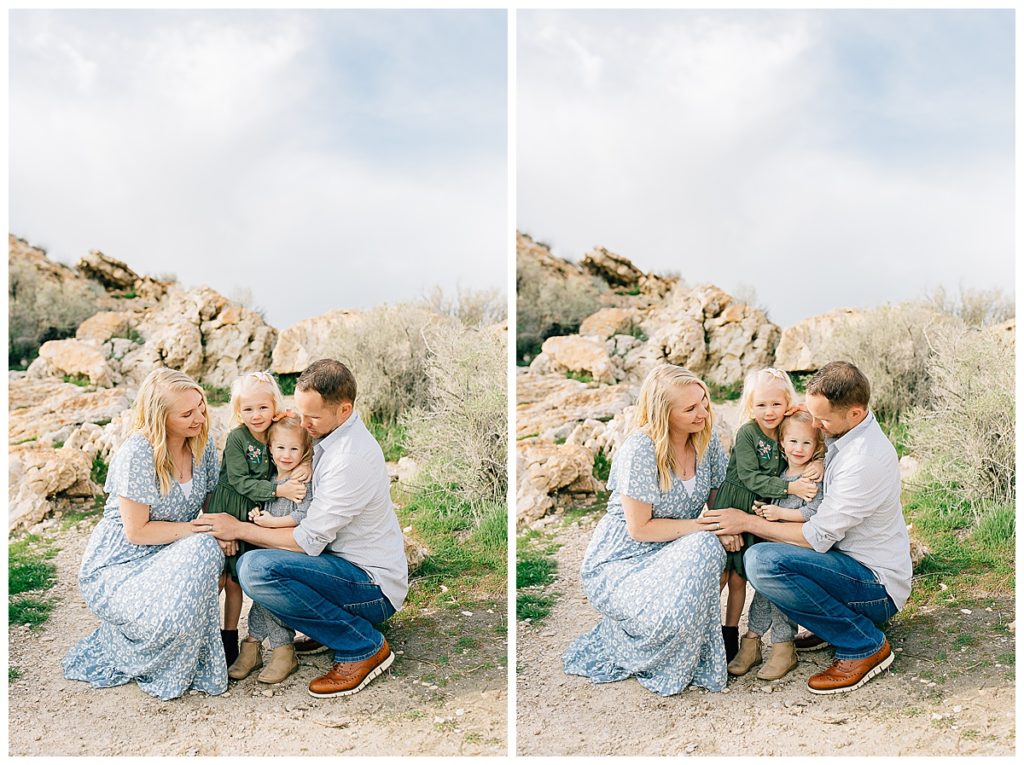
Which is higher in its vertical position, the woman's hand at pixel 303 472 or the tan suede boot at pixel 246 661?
the woman's hand at pixel 303 472

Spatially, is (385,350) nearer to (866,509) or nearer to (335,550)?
(335,550)

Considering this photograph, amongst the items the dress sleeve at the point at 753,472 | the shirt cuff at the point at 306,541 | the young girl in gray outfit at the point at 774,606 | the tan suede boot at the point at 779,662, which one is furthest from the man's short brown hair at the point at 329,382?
the tan suede boot at the point at 779,662

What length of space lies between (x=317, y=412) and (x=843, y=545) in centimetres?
189

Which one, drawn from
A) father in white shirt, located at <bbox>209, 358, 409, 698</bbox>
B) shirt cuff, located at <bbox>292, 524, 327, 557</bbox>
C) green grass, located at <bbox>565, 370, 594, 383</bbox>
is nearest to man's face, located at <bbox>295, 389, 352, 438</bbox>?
father in white shirt, located at <bbox>209, 358, 409, 698</bbox>

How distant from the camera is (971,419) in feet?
12.3

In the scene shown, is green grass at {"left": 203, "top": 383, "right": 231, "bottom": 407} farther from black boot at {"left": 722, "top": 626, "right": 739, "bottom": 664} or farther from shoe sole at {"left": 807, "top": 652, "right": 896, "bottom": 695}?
shoe sole at {"left": 807, "top": 652, "right": 896, "bottom": 695}

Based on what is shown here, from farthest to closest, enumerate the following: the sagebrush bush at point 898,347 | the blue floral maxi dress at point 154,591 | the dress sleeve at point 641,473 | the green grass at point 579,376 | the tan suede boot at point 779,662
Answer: the green grass at point 579,376 → the sagebrush bush at point 898,347 → the tan suede boot at point 779,662 → the dress sleeve at point 641,473 → the blue floral maxi dress at point 154,591

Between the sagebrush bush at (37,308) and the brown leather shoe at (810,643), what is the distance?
3.09 meters

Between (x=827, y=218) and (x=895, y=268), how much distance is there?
330mm

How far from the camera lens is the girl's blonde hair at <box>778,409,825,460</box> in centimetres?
334

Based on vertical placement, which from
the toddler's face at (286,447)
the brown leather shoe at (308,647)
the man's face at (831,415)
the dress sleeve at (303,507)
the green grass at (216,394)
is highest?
the green grass at (216,394)

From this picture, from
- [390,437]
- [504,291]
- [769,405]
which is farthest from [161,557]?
[769,405]

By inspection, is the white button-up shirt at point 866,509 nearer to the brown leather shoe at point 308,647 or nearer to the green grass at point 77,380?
the brown leather shoe at point 308,647

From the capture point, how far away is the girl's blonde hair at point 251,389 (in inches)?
132
